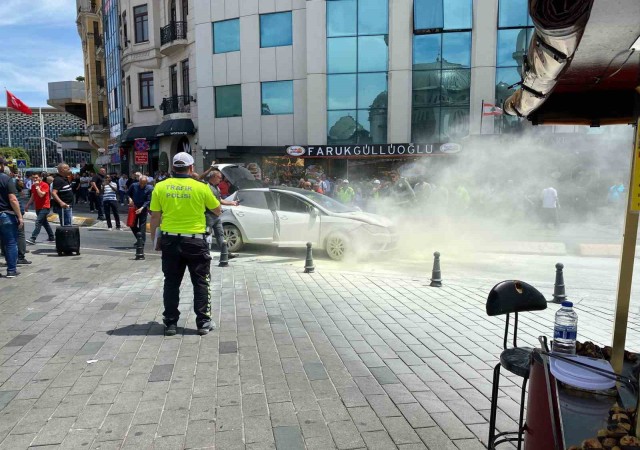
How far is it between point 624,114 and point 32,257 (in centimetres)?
1058

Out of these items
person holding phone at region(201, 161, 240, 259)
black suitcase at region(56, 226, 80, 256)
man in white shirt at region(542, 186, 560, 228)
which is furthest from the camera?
man in white shirt at region(542, 186, 560, 228)

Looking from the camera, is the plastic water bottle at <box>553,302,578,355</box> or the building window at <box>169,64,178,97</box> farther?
the building window at <box>169,64,178,97</box>

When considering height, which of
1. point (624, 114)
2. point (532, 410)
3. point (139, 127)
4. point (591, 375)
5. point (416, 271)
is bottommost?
point (416, 271)

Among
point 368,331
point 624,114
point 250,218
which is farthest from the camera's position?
point 250,218

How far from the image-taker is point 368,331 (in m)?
5.26

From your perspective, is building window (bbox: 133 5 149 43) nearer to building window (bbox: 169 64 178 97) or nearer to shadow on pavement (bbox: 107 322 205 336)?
building window (bbox: 169 64 178 97)

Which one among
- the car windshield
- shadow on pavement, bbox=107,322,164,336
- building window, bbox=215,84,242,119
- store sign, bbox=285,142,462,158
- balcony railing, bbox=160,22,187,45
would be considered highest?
balcony railing, bbox=160,22,187,45

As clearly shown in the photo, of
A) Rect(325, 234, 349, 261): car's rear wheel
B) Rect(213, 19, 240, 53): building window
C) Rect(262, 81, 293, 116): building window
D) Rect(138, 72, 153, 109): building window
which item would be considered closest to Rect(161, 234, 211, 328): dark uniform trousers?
Rect(325, 234, 349, 261): car's rear wheel

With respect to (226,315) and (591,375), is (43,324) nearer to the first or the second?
(226,315)

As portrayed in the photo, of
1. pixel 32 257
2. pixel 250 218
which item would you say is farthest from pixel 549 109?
pixel 32 257

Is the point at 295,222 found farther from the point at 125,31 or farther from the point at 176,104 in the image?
the point at 125,31

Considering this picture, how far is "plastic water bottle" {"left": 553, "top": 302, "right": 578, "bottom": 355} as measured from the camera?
2484mm

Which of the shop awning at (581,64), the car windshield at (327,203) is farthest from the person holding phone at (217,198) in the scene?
the shop awning at (581,64)

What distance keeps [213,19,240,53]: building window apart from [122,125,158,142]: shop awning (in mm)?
6422
